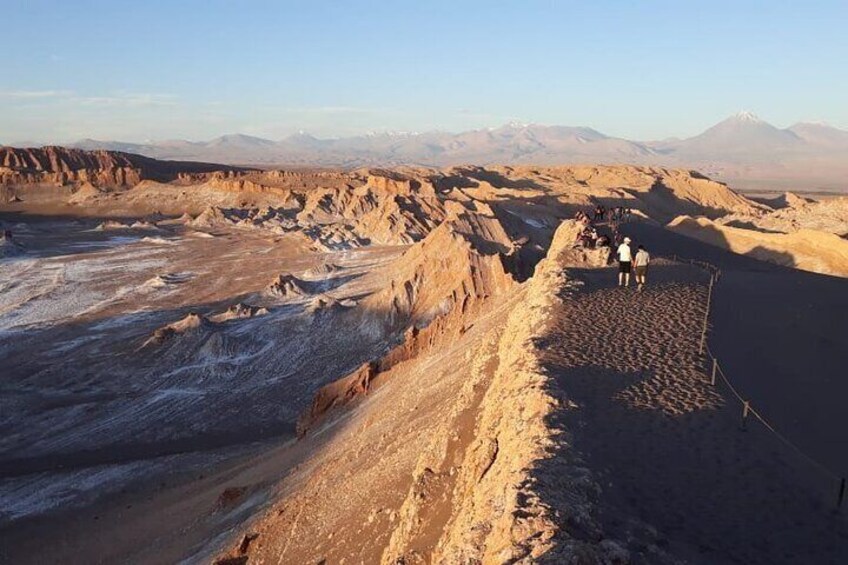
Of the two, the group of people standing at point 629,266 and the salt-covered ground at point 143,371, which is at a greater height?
the group of people standing at point 629,266

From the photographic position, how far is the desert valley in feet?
20.1

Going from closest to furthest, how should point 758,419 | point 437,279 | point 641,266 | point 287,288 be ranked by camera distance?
point 758,419, point 641,266, point 437,279, point 287,288

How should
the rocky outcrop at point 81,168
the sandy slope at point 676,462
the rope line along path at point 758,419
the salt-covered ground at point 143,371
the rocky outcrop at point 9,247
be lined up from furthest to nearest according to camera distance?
1. the rocky outcrop at point 81,168
2. the rocky outcrop at point 9,247
3. the salt-covered ground at point 143,371
4. the rope line along path at point 758,419
5. the sandy slope at point 676,462

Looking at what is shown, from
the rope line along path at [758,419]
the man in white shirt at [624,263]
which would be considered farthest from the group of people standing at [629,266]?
the rope line along path at [758,419]

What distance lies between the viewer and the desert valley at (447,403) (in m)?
6.11

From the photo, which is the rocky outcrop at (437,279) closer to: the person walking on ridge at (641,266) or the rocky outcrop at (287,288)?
the rocky outcrop at (287,288)

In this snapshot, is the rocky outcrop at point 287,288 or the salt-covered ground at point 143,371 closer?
the salt-covered ground at point 143,371

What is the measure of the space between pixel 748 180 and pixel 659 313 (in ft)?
443

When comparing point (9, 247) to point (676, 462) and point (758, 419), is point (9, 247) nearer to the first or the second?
point (758, 419)

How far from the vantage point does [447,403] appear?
11.2 meters

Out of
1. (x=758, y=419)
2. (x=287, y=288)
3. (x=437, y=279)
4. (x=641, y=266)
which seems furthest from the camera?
(x=287, y=288)

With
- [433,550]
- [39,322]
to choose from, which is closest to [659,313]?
[433,550]

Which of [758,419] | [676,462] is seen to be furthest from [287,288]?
[676,462]

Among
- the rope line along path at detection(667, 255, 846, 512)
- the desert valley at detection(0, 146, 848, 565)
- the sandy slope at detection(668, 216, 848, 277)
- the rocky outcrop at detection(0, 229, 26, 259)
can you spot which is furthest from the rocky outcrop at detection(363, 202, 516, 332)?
the rocky outcrop at detection(0, 229, 26, 259)
